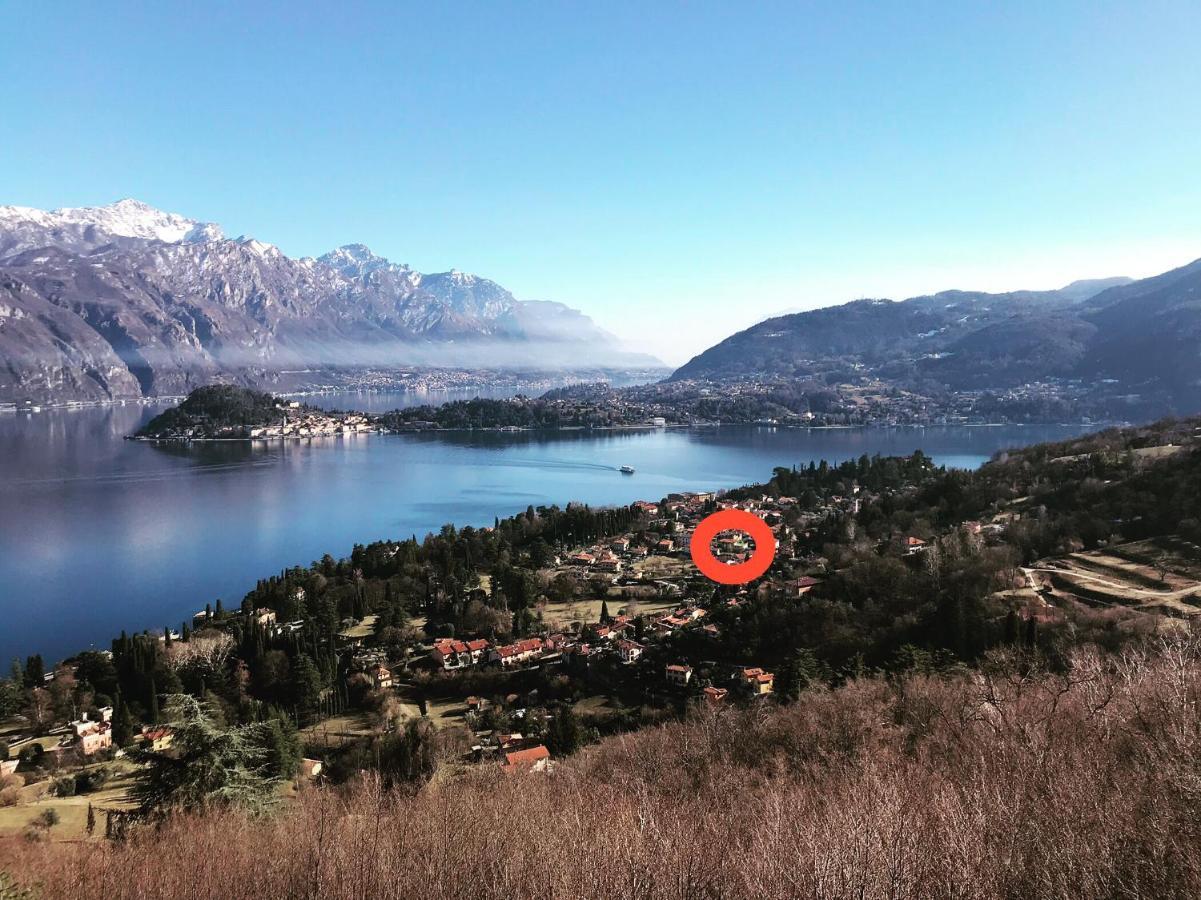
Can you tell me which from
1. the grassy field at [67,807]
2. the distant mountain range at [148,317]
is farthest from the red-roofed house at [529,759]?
the distant mountain range at [148,317]

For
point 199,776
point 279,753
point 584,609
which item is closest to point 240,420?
point 584,609

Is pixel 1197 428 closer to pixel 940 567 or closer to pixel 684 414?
pixel 940 567

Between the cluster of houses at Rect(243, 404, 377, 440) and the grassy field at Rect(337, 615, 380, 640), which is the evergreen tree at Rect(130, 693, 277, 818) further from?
the cluster of houses at Rect(243, 404, 377, 440)

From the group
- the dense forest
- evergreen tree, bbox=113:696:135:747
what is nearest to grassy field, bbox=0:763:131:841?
evergreen tree, bbox=113:696:135:747

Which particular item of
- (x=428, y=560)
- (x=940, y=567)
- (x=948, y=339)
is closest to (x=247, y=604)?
(x=428, y=560)

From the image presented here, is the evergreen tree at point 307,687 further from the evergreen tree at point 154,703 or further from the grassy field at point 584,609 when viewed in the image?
the grassy field at point 584,609
